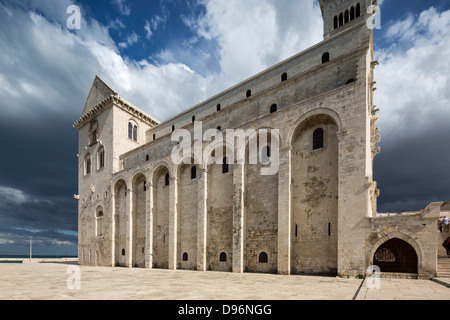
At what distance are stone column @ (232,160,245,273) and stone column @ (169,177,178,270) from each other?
20.6 ft

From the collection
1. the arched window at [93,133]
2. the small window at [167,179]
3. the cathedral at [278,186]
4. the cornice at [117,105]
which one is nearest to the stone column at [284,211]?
the cathedral at [278,186]

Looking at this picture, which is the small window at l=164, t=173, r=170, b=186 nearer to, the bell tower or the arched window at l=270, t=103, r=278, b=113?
the arched window at l=270, t=103, r=278, b=113

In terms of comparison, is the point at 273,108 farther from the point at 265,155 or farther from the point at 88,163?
the point at 88,163

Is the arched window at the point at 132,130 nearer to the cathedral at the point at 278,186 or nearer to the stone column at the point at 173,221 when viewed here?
the cathedral at the point at 278,186

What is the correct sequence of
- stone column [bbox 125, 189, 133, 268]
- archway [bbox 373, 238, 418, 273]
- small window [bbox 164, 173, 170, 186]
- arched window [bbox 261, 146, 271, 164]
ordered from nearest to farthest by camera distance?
archway [bbox 373, 238, 418, 273]
arched window [bbox 261, 146, 271, 164]
small window [bbox 164, 173, 170, 186]
stone column [bbox 125, 189, 133, 268]

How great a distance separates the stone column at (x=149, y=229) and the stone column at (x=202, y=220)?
6.20 metres

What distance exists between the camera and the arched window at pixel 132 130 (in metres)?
31.0

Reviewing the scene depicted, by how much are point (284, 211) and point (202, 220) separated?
269 inches

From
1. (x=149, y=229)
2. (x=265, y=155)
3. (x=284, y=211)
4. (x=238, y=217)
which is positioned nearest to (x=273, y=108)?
(x=265, y=155)

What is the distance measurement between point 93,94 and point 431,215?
120ft

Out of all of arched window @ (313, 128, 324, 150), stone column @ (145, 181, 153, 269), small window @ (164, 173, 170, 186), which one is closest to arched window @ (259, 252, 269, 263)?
arched window @ (313, 128, 324, 150)

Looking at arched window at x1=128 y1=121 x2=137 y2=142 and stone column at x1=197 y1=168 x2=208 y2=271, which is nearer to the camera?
stone column at x1=197 y1=168 x2=208 y2=271

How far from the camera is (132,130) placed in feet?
103

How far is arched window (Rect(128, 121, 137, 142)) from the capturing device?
1222 inches
